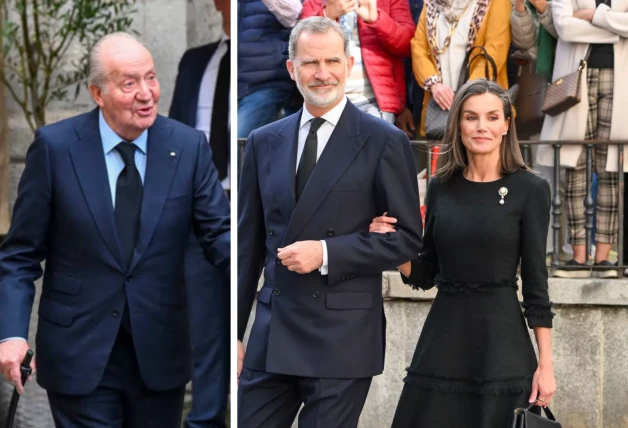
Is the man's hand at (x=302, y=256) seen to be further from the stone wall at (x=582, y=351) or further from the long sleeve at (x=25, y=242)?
the stone wall at (x=582, y=351)

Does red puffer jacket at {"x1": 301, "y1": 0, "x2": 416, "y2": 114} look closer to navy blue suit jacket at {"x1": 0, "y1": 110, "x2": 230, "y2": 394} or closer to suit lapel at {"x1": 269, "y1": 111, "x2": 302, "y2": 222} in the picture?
suit lapel at {"x1": 269, "y1": 111, "x2": 302, "y2": 222}

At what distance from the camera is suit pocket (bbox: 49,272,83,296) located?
3.77 metres

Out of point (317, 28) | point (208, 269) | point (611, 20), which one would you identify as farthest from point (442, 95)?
point (208, 269)

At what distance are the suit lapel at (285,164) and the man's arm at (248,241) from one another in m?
0.07

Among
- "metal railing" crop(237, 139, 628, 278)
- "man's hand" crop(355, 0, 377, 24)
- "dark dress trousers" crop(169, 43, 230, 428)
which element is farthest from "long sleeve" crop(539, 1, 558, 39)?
"dark dress trousers" crop(169, 43, 230, 428)

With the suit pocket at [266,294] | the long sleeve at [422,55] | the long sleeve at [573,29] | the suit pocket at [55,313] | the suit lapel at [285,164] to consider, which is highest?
the long sleeve at [573,29]

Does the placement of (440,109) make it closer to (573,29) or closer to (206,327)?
(573,29)

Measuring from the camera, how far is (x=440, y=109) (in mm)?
4727

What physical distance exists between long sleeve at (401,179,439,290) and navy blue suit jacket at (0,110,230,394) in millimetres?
597

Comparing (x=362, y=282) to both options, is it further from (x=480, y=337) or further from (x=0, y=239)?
(x=0, y=239)

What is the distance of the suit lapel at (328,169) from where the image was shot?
391 cm

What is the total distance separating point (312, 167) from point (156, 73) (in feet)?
1.75

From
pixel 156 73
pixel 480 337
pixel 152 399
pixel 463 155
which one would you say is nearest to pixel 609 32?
pixel 463 155

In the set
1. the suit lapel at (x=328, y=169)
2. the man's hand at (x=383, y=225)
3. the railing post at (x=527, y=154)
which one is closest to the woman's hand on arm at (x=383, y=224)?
the man's hand at (x=383, y=225)
